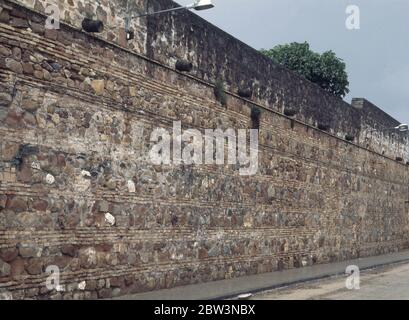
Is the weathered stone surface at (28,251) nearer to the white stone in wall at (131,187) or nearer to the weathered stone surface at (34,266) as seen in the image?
the weathered stone surface at (34,266)

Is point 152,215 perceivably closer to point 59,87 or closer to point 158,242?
point 158,242

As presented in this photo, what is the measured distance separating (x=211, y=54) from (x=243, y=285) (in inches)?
210

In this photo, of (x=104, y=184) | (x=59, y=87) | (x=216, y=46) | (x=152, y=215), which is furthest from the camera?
(x=216, y=46)

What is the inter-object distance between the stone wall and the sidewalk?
13.9 inches

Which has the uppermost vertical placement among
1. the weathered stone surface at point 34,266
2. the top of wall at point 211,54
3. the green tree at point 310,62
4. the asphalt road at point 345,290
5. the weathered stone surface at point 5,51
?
the green tree at point 310,62

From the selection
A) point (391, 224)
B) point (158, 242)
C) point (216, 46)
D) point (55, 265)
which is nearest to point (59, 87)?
point (55, 265)

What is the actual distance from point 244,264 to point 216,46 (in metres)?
5.39

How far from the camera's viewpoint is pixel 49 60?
29.8 feet

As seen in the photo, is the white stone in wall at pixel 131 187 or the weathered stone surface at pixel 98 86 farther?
the white stone in wall at pixel 131 187

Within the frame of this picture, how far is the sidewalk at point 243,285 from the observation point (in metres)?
10.5

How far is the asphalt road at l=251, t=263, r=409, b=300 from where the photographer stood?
37.3 feet

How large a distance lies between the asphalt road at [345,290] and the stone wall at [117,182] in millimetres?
1747

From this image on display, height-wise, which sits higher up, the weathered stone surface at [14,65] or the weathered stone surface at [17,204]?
the weathered stone surface at [14,65]

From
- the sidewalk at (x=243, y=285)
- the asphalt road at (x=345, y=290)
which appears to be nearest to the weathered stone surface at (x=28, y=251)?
the sidewalk at (x=243, y=285)
